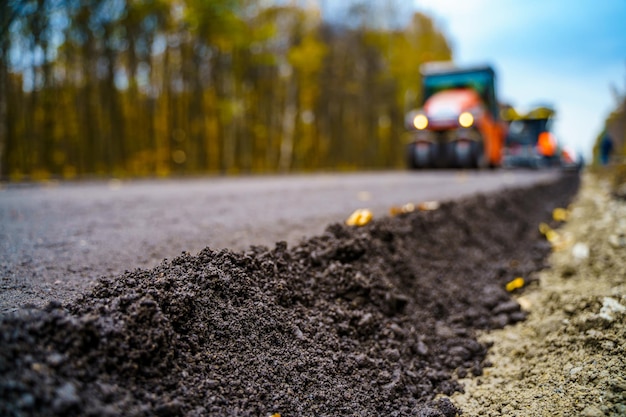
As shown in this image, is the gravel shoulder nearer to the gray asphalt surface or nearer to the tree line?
the gray asphalt surface

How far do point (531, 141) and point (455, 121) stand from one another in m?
8.26

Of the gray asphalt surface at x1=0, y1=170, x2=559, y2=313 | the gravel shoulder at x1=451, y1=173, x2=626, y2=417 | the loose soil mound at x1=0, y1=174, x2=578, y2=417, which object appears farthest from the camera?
the gray asphalt surface at x1=0, y1=170, x2=559, y2=313

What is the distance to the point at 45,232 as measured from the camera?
3.16m

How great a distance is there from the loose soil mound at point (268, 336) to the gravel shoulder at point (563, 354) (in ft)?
0.35

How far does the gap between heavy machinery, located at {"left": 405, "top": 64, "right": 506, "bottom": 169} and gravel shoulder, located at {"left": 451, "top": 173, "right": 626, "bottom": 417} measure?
8299 mm

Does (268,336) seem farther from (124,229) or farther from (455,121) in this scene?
(455,121)

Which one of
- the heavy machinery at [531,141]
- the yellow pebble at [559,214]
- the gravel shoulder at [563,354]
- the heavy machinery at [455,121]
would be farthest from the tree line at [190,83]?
the gravel shoulder at [563,354]

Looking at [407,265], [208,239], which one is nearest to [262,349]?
[208,239]

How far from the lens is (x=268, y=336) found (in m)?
1.80

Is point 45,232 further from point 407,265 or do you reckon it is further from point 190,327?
point 407,265

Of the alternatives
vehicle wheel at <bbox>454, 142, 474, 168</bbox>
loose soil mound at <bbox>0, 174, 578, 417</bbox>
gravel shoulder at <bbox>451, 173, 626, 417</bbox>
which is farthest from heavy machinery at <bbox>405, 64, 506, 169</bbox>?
loose soil mound at <bbox>0, 174, 578, 417</bbox>

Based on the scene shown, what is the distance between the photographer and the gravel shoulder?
1.84 meters

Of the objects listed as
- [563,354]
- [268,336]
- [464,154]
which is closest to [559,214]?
[563,354]

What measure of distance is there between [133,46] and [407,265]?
60.6 ft
